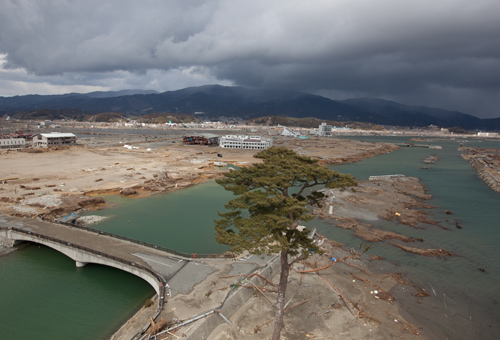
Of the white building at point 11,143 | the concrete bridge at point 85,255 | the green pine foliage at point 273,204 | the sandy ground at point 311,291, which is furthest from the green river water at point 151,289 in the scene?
the white building at point 11,143

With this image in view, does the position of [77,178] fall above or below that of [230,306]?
below

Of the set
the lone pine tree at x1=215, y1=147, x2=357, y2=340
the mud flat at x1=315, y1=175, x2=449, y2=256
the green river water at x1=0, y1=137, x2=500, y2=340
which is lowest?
the green river water at x1=0, y1=137, x2=500, y2=340

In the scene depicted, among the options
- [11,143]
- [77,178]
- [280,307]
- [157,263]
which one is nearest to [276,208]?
[280,307]

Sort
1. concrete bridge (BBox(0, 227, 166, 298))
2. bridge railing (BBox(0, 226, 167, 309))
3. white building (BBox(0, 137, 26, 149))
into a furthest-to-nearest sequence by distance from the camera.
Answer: white building (BBox(0, 137, 26, 149))
concrete bridge (BBox(0, 227, 166, 298))
bridge railing (BBox(0, 226, 167, 309))

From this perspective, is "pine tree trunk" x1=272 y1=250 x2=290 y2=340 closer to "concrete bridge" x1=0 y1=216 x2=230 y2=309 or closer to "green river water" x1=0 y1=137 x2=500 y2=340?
"concrete bridge" x1=0 y1=216 x2=230 y2=309

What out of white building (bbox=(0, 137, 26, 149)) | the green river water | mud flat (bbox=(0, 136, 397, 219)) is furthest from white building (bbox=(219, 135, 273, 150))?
white building (bbox=(0, 137, 26, 149))

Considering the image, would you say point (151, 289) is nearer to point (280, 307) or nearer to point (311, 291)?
point (280, 307)
